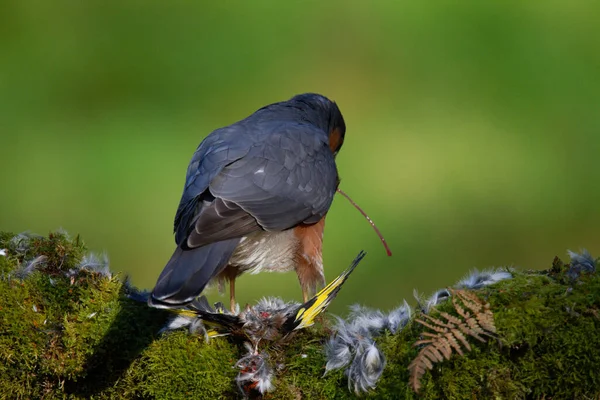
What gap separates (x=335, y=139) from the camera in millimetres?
5445

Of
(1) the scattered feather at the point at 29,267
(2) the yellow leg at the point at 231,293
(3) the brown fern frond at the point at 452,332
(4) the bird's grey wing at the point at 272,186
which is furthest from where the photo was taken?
(2) the yellow leg at the point at 231,293

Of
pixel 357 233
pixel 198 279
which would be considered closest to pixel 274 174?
pixel 198 279

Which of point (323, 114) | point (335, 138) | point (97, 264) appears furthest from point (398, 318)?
point (335, 138)

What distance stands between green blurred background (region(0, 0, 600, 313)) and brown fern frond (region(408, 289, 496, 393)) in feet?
15.1

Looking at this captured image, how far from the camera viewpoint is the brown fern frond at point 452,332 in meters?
2.45

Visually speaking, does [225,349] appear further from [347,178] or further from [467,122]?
[467,122]

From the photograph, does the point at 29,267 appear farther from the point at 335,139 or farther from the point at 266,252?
the point at 335,139

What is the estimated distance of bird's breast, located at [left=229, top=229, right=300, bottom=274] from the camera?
4.01 metres

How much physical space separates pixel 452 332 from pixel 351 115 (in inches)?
289

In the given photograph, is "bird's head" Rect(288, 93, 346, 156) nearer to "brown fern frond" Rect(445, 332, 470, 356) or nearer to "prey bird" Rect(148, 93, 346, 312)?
"prey bird" Rect(148, 93, 346, 312)

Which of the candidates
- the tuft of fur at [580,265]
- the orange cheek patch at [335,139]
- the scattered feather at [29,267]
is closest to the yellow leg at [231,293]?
the scattered feather at [29,267]

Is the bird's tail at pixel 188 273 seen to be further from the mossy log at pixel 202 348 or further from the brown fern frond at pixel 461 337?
the brown fern frond at pixel 461 337

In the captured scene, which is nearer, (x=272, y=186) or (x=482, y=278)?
(x=482, y=278)

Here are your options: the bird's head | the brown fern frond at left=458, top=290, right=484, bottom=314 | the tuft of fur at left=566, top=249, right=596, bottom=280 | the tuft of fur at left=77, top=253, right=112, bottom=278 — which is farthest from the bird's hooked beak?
the brown fern frond at left=458, top=290, right=484, bottom=314
